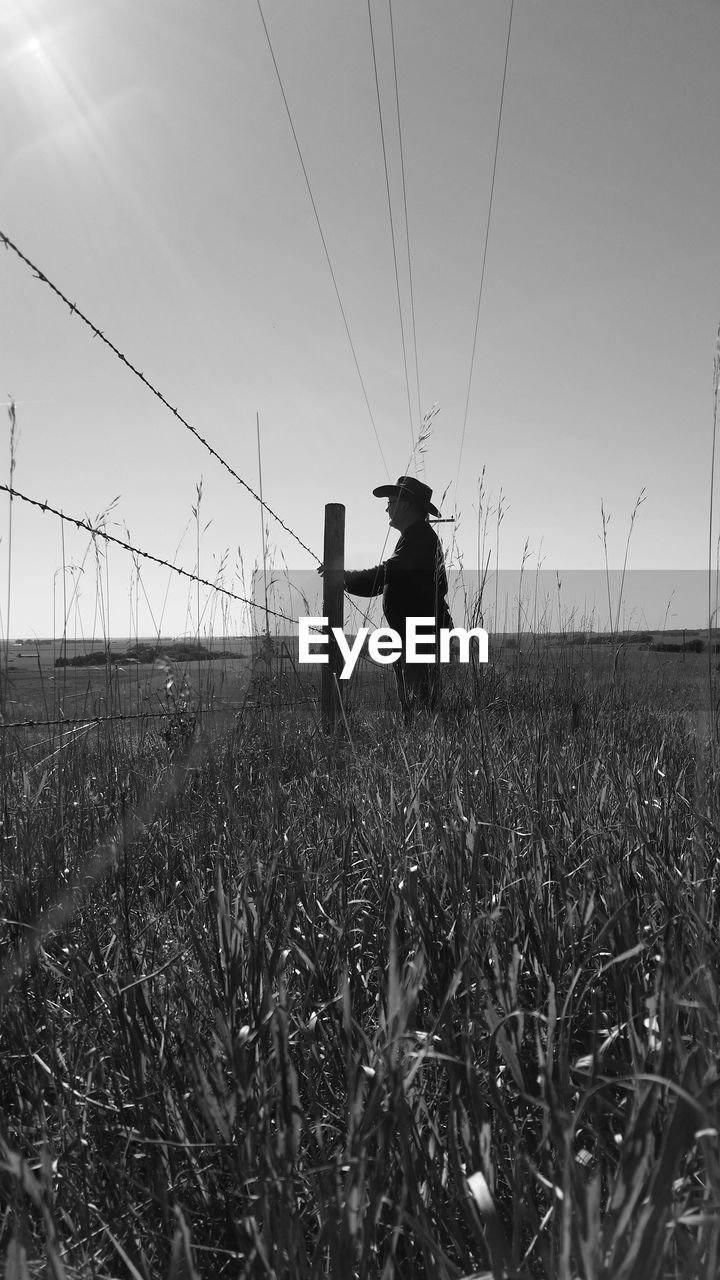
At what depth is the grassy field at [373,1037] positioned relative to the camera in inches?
22.4

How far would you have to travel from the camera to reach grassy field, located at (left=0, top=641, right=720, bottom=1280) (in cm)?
57

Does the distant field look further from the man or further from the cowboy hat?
the cowboy hat

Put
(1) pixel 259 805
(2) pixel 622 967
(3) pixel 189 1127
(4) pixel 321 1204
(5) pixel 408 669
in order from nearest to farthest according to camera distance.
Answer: (4) pixel 321 1204 < (3) pixel 189 1127 < (2) pixel 622 967 < (1) pixel 259 805 < (5) pixel 408 669

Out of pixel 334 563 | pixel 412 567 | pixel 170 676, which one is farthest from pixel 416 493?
pixel 170 676

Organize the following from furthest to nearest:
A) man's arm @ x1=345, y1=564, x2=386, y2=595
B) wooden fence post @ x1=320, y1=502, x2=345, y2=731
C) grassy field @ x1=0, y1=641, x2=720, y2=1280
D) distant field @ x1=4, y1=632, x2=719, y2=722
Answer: man's arm @ x1=345, y1=564, x2=386, y2=595 → wooden fence post @ x1=320, y1=502, x2=345, y2=731 → distant field @ x1=4, y1=632, x2=719, y2=722 → grassy field @ x1=0, y1=641, x2=720, y2=1280

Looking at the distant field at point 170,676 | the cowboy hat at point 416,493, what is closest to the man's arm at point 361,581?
the distant field at point 170,676

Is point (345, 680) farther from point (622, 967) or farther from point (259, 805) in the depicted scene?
point (622, 967)

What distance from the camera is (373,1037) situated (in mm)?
941

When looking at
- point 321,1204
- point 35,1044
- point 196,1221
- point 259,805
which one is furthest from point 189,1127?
point 259,805

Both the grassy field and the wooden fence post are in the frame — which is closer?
the grassy field

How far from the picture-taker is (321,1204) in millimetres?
639

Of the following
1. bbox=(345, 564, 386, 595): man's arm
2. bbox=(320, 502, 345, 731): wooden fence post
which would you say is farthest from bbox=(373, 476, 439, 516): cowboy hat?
bbox=(320, 502, 345, 731): wooden fence post

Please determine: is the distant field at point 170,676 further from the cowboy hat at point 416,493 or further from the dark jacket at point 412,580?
the cowboy hat at point 416,493

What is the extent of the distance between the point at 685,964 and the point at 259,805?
1.26 metres
